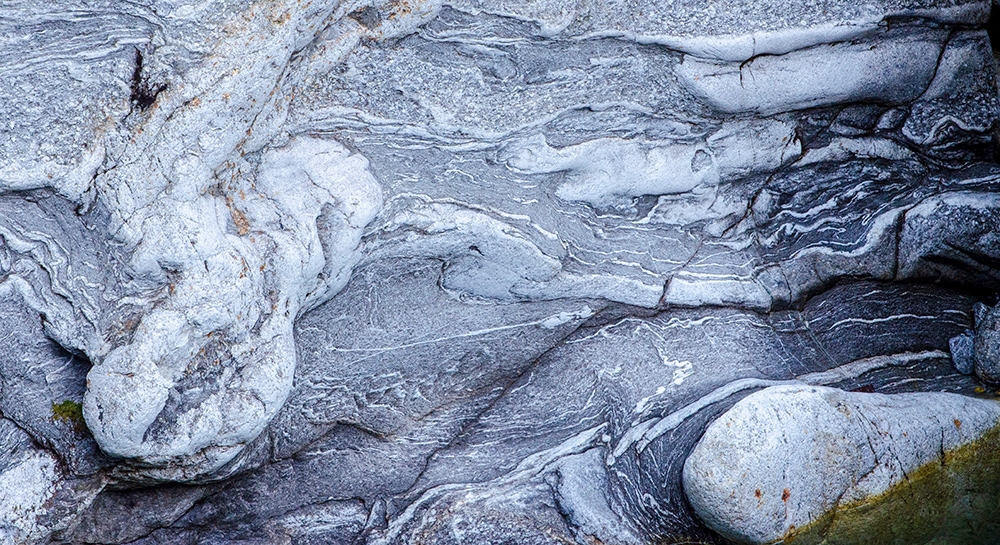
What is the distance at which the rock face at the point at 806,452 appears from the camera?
279cm

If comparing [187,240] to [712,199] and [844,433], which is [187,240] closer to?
[712,199]

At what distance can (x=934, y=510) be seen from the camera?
301 centimetres

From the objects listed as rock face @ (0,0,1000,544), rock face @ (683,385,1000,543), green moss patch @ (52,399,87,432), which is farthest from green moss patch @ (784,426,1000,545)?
green moss patch @ (52,399,87,432)

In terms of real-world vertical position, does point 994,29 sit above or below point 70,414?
above

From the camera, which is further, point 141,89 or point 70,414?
point 70,414

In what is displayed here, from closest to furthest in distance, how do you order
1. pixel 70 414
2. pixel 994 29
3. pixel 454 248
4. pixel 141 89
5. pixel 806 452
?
pixel 141 89, pixel 70 414, pixel 806 452, pixel 454 248, pixel 994 29

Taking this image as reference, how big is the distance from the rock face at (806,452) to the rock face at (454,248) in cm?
15

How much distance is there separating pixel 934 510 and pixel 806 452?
22.6 inches

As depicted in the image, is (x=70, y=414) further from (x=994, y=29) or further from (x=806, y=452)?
(x=994, y=29)

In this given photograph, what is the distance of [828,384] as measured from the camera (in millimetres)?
3273

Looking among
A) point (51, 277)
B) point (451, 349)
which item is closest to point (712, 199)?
point (451, 349)

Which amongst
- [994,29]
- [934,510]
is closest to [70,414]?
[934,510]

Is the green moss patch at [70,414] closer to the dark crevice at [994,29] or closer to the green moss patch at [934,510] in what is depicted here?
the green moss patch at [934,510]

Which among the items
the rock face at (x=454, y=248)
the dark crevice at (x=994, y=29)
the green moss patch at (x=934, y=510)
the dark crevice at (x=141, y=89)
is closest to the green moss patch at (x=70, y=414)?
the rock face at (x=454, y=248)
